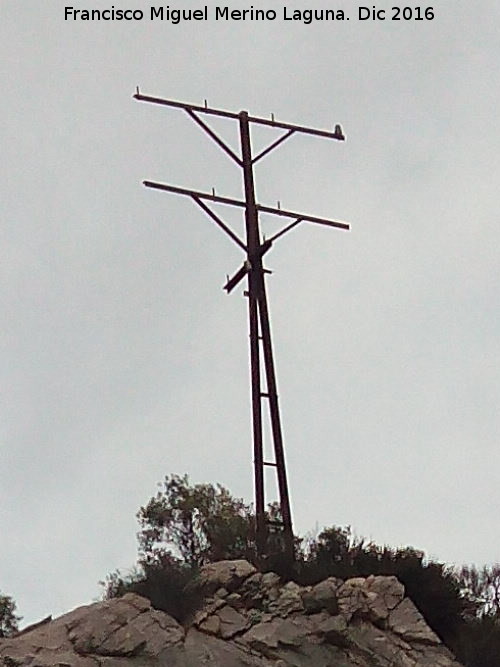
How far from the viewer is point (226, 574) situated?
20.0 m

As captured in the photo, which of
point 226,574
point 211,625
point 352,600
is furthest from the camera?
point 226,574

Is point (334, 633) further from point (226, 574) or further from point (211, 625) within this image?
point (226, 574)

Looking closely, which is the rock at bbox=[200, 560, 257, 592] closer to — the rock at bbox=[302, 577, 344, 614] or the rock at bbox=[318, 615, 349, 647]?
the rock at bbox=[302, 577, 344, 614]

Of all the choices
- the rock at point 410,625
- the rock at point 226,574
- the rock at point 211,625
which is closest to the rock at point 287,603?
the rock at point 226,574

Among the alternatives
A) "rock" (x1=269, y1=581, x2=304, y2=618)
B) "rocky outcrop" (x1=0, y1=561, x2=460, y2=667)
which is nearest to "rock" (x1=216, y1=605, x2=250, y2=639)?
"rocky outcrop" (x1=0, y1=561, x2=460, y2=667)

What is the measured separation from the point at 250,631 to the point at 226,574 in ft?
5.71

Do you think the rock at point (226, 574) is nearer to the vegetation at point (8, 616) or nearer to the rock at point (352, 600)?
the rock at point (352, 600)

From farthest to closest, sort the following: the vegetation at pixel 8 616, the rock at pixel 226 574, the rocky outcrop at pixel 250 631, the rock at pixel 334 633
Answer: the vegetation at pixel 8 616
the rock at pixel 226 574
the rock at pixel 334 633
the rocky outcrop at pixel 250 631

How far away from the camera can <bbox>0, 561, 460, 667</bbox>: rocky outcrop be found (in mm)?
16953

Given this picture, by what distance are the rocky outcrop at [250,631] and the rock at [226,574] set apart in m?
0.02

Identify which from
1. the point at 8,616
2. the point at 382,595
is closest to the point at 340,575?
the point at 382,595

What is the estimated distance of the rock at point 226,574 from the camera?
64.3 ft

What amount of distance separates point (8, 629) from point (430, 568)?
14045 millimetres

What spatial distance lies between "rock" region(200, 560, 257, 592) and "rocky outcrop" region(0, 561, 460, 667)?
0.02m
